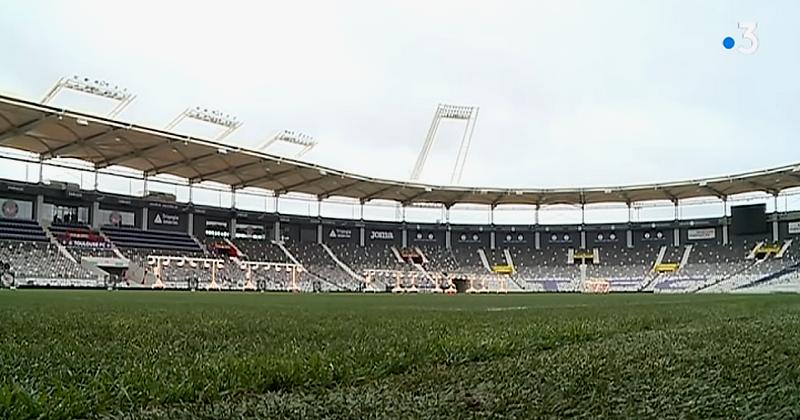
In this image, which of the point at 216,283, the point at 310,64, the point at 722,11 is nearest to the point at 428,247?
the point at 216,283

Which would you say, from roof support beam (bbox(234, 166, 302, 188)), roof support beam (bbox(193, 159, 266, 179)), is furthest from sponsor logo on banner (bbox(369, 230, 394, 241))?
roof support beam (bbox(193, 159, 266, 179))

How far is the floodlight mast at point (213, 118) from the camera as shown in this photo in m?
37.6

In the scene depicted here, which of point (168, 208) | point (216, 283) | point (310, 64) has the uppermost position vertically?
point (310, 64)

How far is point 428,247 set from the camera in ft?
192

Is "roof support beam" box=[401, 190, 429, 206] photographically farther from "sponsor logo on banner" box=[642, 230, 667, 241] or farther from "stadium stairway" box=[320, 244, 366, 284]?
"sponsor logo on banner" box=[642, 230, 667, 241]

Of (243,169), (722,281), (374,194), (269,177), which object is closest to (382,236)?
(374,194)

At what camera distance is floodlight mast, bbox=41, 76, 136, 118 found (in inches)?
1253

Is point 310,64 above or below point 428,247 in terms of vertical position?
above

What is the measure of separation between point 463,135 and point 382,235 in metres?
14.4

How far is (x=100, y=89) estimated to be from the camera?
110 ft

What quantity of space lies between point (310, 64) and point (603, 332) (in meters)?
26.4

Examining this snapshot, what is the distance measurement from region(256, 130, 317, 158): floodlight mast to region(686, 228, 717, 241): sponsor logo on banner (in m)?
31.1

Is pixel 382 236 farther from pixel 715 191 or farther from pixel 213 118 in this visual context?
pixel 715 191

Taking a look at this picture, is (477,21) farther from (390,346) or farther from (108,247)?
(108,247)
